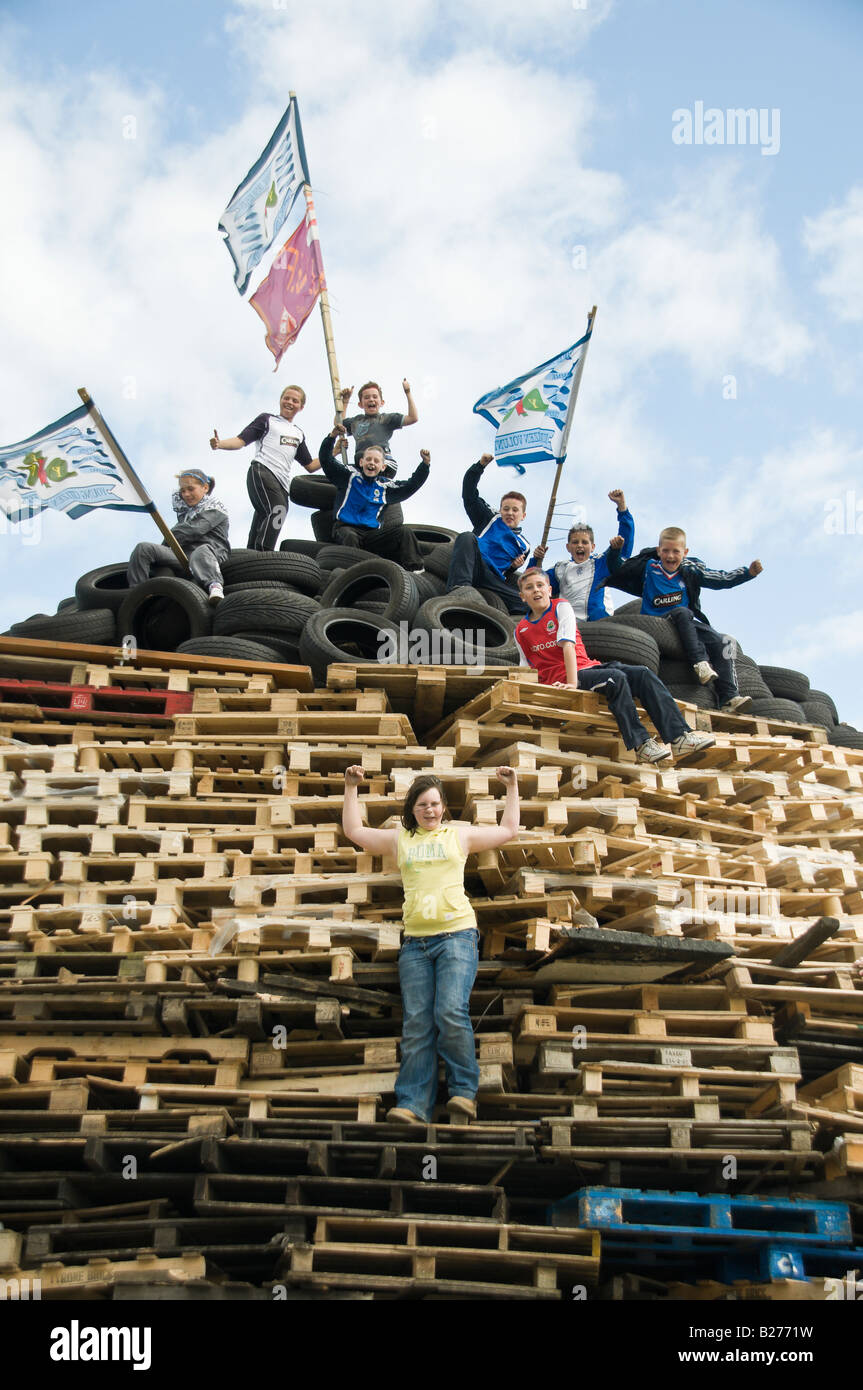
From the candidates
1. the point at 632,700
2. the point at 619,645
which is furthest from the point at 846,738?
the point at 632,700

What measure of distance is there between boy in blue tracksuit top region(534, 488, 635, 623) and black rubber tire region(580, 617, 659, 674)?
1314mm

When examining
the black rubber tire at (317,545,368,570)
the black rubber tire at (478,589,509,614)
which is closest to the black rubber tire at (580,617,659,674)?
the black rubber tire at (478,589,509,614)

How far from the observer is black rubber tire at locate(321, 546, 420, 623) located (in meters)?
12.0

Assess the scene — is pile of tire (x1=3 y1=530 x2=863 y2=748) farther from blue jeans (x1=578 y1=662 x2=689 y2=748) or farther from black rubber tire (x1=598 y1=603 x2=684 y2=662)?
blue jeans (x1=578 y1=662 x2=689 y2=748)

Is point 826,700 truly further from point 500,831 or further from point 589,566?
point 500,831

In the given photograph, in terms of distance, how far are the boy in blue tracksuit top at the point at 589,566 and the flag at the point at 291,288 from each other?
16.2 ft

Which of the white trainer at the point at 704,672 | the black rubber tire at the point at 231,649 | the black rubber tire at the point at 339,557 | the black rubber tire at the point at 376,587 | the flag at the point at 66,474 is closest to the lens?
the black rubber tire at the point at 231,649

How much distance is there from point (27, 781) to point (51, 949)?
54.4 inches

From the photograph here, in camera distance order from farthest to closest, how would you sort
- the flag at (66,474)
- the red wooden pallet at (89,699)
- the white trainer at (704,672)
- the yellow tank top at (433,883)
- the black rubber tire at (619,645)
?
the flag at (66,474) < the white trainer at (704,672) < the black rubber tire at (619,645) < the red wooden pallet at (89,699) < the yellow tank top at (433,883)

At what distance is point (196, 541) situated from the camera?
13070 mm

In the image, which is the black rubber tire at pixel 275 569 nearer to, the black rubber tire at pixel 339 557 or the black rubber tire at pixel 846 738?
the black rubber tire at pixel 339 557

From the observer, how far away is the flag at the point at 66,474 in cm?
1239

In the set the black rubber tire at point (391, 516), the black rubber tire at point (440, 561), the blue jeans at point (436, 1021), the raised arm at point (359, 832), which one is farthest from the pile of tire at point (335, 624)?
the blue jeans at point (436, 1021)

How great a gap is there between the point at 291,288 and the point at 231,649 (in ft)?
23.6
